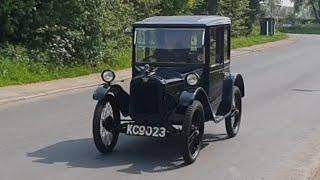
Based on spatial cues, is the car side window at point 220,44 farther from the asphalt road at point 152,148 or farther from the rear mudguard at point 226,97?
the asphalt road at point 152,148

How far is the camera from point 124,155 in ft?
30.3

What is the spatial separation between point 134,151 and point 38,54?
12.4 m

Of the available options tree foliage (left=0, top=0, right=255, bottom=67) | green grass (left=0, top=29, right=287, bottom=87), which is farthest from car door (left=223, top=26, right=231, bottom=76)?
tree foliage (left=0, top=0, right=255, bottom=67)

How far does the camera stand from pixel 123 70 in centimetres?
2416

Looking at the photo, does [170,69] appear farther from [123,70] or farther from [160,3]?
[160,3]

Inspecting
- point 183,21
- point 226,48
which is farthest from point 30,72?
point 183,21

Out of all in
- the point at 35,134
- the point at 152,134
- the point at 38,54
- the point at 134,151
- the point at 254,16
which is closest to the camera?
the point at 152,134

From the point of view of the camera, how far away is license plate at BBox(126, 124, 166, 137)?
883cm

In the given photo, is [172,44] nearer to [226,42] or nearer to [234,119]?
[226,42]

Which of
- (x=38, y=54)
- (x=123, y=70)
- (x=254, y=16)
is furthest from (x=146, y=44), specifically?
(x=254, y=16)

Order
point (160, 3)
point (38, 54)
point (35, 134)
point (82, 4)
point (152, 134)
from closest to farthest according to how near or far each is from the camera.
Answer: point (152, 134) → point (35, 134) → point (38, 54) → point (82, 4) → point (160, 3)

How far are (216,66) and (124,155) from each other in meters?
2.05

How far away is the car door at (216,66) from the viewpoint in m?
9.77

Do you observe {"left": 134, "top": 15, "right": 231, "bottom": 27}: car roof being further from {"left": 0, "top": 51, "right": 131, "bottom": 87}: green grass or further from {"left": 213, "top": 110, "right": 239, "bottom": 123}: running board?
{"left": 0, "top": 51, "right": 131, "bottom": 87}: green grass
